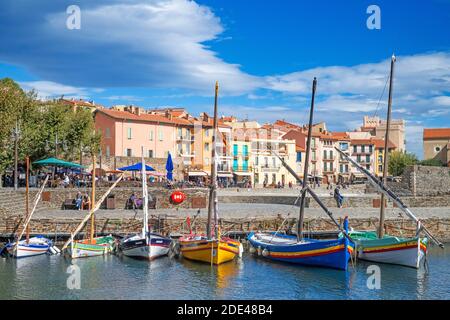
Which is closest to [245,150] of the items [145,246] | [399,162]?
[399,162]

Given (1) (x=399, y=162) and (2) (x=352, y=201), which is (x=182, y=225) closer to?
(2) (x=352, y=201)

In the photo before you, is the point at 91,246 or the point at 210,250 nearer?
the point at 210,250

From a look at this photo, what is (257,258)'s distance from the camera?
31719 mm

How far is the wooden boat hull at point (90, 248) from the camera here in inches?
1204

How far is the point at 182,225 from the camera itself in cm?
3612

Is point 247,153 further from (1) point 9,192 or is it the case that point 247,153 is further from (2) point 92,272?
(2) point 92,272

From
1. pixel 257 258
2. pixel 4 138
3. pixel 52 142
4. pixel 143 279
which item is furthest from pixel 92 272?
pixel 52 142

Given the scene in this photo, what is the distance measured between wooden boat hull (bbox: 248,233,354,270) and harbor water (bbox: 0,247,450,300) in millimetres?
450

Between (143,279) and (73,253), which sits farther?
(73,253)

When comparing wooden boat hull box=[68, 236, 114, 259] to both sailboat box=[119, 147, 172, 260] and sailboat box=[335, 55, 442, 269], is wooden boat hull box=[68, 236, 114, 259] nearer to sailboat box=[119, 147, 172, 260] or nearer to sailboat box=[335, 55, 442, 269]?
sailboat box=[119, 147, 172, 260]

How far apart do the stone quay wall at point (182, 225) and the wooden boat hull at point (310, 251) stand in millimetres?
4547

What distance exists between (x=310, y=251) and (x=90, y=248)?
11442 millimetres
